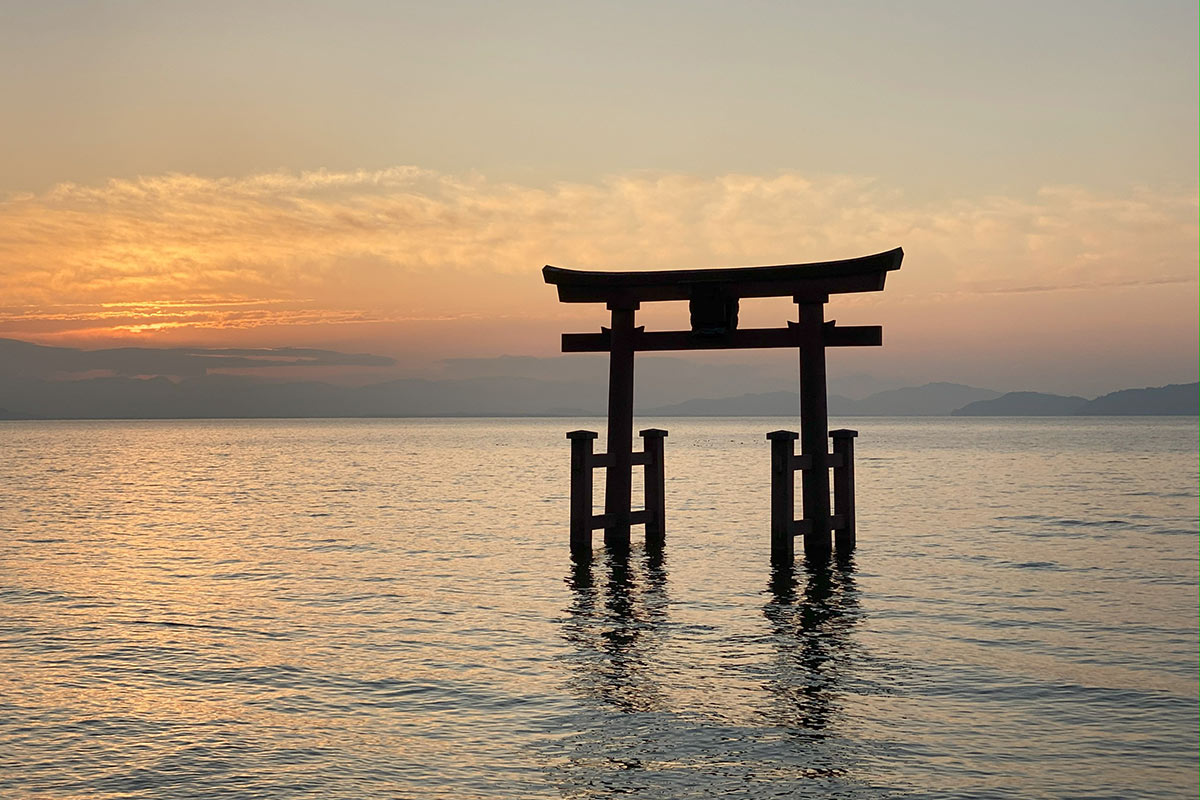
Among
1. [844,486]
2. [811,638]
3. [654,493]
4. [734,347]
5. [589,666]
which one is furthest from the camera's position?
[654,493]

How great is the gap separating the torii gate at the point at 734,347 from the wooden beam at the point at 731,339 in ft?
0.06

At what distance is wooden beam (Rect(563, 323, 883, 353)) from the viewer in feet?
59.6

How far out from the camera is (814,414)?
1855 cm

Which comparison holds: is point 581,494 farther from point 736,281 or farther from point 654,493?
point 736,281

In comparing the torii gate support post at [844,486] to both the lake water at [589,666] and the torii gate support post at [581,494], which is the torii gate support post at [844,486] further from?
the torii gate support post at [581,494]

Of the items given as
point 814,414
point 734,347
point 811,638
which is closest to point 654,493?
point 734,347

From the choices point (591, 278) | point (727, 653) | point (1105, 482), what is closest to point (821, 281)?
point (591, 278)

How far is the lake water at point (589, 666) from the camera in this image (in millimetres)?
7961

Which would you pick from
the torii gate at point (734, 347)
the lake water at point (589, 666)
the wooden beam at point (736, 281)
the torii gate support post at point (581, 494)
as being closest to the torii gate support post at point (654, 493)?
the torii gate at point (734, 347)

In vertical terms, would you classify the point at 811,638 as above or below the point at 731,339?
below

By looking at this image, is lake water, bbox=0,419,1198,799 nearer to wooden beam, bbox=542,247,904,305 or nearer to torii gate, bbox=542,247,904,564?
torii gate, bbox=542,247,904,564

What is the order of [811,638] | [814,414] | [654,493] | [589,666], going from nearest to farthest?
[589,666] → [811,638] → [814,414] → [654,493]

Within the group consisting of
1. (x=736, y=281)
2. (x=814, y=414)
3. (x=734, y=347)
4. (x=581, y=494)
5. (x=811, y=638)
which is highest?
(x=736, y=281)

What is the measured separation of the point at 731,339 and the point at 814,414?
6.27ft
